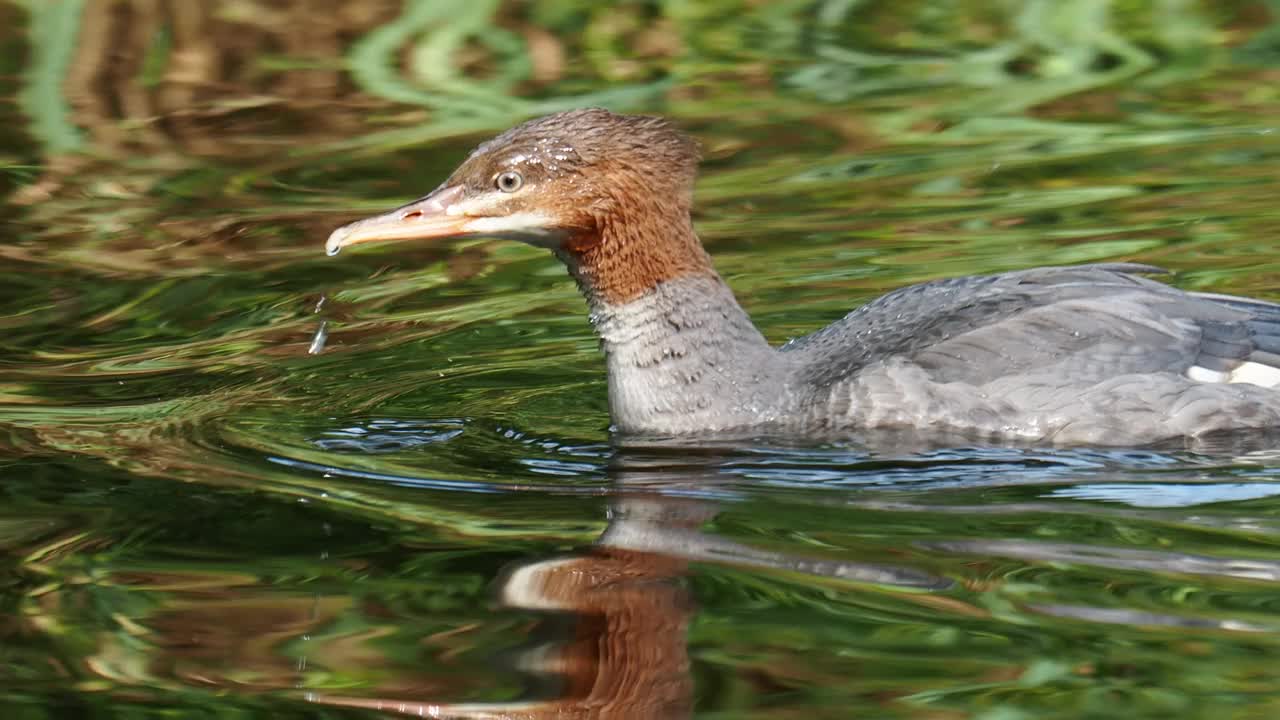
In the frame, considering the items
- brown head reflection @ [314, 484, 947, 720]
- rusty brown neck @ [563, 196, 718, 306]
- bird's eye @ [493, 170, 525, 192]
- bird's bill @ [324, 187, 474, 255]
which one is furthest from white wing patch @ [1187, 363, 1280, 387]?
bird's bill @ [324, 187, 474, 255]

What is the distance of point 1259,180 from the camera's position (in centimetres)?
999

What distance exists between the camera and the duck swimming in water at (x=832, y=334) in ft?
22.4

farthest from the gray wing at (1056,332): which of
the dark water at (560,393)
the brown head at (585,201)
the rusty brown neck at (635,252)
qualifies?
the brown head at (585,201)

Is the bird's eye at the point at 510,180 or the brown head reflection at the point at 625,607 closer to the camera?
the brown head reflection at the point at 625,607

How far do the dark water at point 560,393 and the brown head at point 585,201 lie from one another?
0.65 metres

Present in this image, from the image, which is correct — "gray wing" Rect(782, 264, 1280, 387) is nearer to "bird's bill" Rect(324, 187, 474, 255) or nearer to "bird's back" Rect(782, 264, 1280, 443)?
"bird's back" Rect(782, 264, 1280, 443)

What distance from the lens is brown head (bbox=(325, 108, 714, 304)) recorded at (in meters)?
6.89

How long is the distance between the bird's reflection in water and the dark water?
2 cm

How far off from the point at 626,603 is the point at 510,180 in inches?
79.0

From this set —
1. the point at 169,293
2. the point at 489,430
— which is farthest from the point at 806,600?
the point at 169,293

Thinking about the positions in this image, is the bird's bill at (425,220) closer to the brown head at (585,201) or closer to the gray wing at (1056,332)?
the brown head at (585,201)

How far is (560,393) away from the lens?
25.8 feet

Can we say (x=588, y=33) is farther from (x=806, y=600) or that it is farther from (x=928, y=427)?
(x=806, y=600)

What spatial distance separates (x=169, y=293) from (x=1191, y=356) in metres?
4.58
